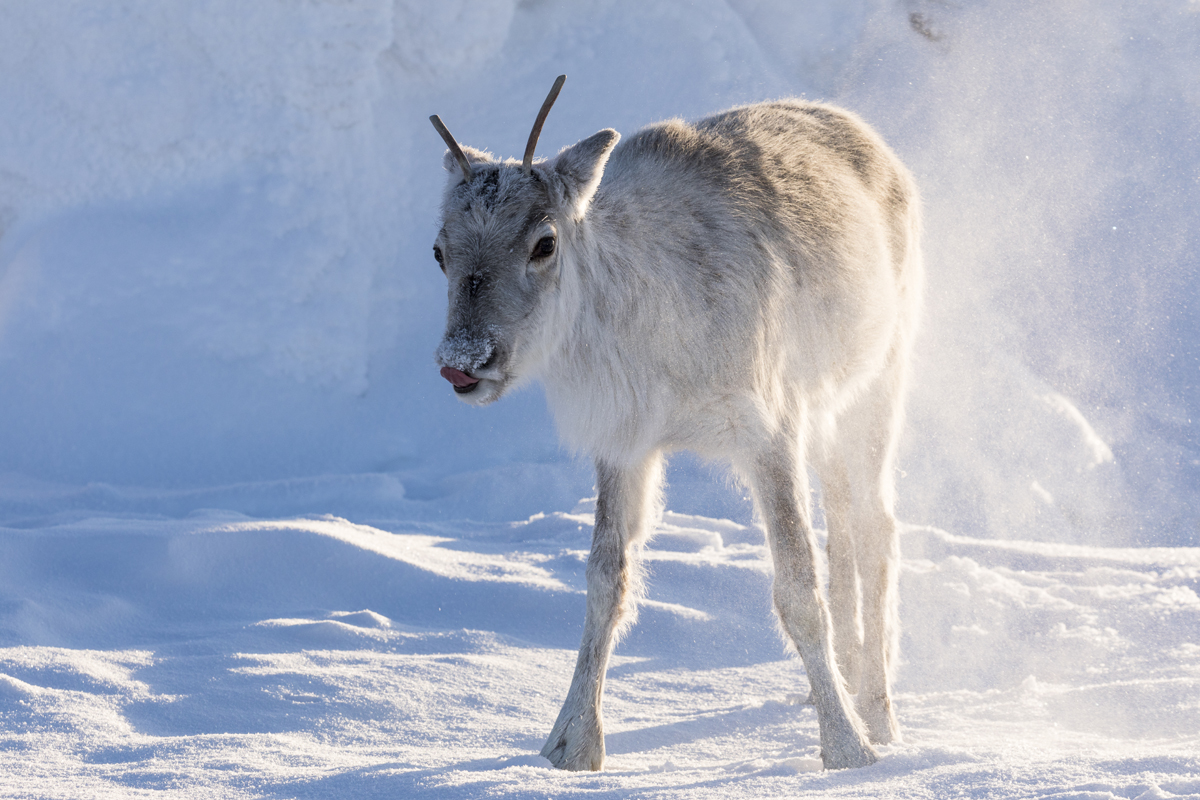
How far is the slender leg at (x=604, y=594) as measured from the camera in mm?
3967

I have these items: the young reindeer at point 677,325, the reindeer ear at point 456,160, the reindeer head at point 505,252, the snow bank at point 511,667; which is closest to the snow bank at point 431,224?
the snow bank at point 511,667

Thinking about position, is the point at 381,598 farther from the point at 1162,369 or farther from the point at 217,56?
the point at 1162,369

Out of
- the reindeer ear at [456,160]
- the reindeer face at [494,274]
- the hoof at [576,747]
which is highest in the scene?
the reindeer ear at [456,160]

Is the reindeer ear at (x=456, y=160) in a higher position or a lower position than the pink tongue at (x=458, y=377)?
higher

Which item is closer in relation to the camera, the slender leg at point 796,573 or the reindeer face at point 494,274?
the reindeer face at point 494,274

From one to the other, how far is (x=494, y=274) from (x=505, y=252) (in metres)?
0.09

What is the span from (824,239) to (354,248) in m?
7.64

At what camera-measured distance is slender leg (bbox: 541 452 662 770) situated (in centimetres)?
397

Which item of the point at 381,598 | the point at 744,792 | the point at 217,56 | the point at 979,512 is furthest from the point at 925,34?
the point at 744,792

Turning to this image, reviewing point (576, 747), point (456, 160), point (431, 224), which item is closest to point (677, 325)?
point (456, 160)

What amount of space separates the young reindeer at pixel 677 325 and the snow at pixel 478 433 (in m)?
0.52

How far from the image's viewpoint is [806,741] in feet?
14.4

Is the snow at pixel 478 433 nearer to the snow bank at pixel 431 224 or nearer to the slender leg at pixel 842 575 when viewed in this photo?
the snow bank at pixel 431 224

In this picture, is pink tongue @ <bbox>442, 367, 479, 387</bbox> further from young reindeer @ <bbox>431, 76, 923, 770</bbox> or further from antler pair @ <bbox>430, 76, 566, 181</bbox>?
antler pair @ <bbox>430, 76, 566, 181</bbox>
